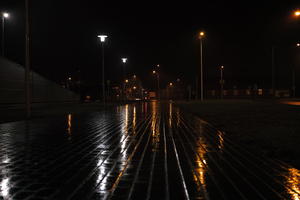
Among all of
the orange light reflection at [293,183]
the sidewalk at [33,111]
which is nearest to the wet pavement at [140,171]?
the orange light reflection at [293,183]

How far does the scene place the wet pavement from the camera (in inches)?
207

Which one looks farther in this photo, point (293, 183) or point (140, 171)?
point (140, 171)

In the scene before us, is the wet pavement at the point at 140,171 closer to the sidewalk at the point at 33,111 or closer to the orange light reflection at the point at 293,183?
the orange light reflection at the point at 293,183

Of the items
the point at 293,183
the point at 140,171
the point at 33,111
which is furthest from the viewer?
the point at 33,111

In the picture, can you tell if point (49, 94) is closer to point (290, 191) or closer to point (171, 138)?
point (171, 138)

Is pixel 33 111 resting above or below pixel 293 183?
above

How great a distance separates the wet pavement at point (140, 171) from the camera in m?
5.26

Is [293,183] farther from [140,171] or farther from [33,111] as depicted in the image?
[33,111]

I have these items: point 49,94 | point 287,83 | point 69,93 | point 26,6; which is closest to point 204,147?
point 26,6

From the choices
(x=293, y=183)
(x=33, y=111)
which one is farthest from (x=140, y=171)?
(x=33, y=111)

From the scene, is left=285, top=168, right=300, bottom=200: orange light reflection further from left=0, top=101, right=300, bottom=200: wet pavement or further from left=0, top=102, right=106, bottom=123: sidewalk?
left=0, top=102, right=106, bottom=123: sidewalk

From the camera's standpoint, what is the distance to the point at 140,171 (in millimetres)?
6727

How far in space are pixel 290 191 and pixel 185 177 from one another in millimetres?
1963

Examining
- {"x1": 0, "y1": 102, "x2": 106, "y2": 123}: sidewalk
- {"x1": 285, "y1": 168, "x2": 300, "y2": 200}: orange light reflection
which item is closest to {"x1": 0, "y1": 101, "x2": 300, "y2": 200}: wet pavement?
{"x1": 285, "y1": 168, "x2": 300, "y2": 200}: orange light reflection
